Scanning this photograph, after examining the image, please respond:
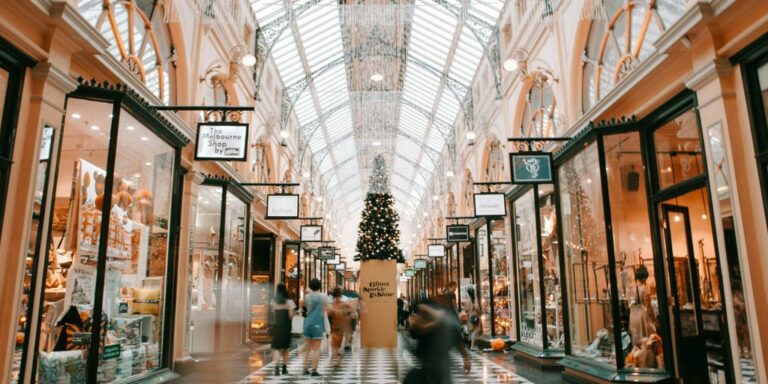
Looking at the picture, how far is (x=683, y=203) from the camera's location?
6480 mm

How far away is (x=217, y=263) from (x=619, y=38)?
26.2 ft

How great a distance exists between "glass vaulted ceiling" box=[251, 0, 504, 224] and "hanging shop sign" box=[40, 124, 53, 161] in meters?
6.18

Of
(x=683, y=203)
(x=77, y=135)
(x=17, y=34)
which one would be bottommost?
(x=683, y=203)

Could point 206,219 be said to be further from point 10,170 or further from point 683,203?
point 683,203

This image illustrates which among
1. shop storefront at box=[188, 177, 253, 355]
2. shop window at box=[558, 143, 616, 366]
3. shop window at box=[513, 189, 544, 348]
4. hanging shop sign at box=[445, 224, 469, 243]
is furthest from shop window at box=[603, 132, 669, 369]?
hanging shop sign at box=[445, 224, 469, 243]

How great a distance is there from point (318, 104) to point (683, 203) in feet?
56.9

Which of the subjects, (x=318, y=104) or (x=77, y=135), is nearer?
(x=77, y=135)

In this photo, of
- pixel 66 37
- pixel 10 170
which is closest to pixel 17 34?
pixel 66 37

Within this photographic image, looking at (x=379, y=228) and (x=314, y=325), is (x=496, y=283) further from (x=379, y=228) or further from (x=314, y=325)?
(x=314, y=325)

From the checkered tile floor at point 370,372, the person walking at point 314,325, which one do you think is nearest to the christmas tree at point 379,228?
the checkered tile floor at point 370,372

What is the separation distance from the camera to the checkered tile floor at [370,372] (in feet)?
25.5

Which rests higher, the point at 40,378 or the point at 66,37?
the point at 66,37

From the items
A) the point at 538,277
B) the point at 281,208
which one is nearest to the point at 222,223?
the point at 281,208

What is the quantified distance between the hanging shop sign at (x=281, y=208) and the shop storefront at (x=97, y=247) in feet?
17.2
